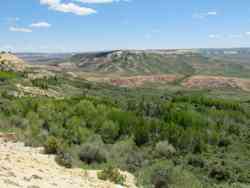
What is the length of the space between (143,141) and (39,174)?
12.3 m

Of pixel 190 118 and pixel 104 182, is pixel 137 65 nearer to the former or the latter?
pixel 190 118

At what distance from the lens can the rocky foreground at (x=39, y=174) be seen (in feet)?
33.6

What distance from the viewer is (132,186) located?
514 inches

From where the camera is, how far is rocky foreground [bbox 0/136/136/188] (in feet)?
33.6

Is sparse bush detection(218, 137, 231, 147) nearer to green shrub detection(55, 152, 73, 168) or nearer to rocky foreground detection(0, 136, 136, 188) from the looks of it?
rocky foreground detection(0, 136, 136, 188)

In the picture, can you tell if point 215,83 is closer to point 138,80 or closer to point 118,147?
point 138,80

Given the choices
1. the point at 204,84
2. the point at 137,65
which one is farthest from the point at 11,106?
the point at 137,65

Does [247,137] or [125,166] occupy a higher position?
[125,166]

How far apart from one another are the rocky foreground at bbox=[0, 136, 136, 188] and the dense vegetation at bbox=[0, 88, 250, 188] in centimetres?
69

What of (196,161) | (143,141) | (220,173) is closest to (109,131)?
(143,141)

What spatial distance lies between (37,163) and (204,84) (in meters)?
111

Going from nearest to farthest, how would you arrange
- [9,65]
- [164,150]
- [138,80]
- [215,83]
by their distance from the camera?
[164,150]
[9,65]
[215,83]
[138,80]

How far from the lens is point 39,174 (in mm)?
11406

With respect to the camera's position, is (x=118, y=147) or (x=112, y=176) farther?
(x=118, y=147)
